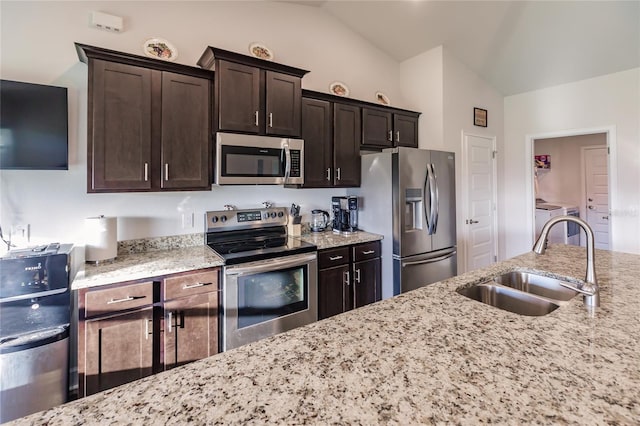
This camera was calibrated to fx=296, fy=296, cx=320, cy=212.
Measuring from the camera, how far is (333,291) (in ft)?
8.77

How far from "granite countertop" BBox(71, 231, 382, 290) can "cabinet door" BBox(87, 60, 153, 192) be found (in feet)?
1.72

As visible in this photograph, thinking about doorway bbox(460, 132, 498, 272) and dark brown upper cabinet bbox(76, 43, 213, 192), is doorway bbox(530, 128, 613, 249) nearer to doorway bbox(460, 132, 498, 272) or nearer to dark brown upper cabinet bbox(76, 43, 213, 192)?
doorway bbox(460, 132, 498, 272)

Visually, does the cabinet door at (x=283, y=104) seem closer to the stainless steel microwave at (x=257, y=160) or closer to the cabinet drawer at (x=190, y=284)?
the stainless steel microwave at (x=257, y=160)

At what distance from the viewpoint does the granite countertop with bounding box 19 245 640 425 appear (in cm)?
62

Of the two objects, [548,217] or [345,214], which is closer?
[345,214]

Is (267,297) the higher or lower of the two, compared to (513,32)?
lower

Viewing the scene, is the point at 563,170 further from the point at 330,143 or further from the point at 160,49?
the point at 160,49

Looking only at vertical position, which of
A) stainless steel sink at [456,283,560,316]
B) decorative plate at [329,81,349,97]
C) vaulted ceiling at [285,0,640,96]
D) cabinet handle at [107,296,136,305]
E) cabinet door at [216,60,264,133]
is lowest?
cabinet handle at [107,296,136,305]

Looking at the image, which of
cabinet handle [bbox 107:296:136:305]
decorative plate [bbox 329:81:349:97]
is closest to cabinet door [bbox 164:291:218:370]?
cabinet handle [bbox 107:296:136:305]

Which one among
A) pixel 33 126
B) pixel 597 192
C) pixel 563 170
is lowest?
pixel 597 192

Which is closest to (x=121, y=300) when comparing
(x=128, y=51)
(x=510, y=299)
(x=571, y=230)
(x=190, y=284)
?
(x=190, y=284)

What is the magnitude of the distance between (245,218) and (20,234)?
5.07 feet

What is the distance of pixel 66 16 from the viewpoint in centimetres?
212

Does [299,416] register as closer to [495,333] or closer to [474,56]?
[495,333]
